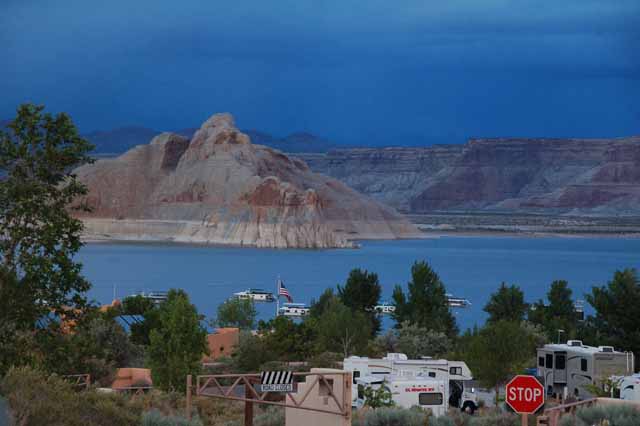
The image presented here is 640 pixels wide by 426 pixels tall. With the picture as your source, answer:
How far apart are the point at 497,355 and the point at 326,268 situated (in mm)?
104220

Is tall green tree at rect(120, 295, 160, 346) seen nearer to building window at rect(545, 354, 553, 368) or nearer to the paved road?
building window at rect(545, 354, 553, 368)

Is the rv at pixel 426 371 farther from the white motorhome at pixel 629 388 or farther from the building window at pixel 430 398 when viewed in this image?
the white motorhome at pixel 629 388

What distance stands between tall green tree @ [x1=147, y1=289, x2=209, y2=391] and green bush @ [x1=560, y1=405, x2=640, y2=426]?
12.6 m

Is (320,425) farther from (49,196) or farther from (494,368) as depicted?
(494,368)

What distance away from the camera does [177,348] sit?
88.0 ft

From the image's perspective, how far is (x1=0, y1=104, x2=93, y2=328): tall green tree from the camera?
1634 cm

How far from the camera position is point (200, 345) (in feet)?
90.3

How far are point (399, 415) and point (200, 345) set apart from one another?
12254mm

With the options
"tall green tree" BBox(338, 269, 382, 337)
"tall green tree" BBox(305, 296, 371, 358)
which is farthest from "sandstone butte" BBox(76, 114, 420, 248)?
"tall green tree" BBox(305, 296, 371, 358)

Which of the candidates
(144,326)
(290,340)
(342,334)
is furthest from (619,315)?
(144,326)

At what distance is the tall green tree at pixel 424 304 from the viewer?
140ft

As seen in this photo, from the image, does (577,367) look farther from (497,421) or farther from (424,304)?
(424,304)

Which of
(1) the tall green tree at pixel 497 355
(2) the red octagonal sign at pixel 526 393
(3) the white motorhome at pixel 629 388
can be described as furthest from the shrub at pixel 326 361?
(2) the red octagonal sign at pixel 526 393

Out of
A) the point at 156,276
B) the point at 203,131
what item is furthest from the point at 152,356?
the point at 203,131
